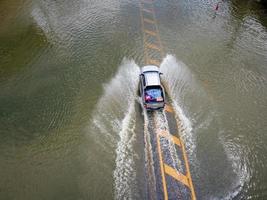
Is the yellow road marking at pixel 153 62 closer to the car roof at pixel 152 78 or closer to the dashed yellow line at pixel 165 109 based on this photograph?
the dashed yellow line at pixel 165 109

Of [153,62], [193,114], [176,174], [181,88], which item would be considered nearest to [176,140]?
[176,174]

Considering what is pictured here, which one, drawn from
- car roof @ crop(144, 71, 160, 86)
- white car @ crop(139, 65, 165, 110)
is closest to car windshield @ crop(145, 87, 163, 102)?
white car @ crop(139, 65, 165, 110)

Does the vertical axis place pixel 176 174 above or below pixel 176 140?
below

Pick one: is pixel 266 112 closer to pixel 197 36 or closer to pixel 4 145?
pixel 197 36

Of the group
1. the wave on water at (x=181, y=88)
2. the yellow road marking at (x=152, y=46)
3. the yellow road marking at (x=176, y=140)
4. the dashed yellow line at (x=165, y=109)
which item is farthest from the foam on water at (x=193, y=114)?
the yellow road marking at (x=152, y=46)

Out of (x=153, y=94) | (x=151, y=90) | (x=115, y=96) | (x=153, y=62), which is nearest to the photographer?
(x=153, y=94)

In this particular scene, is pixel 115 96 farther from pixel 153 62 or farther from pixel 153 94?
pixel 153 62
